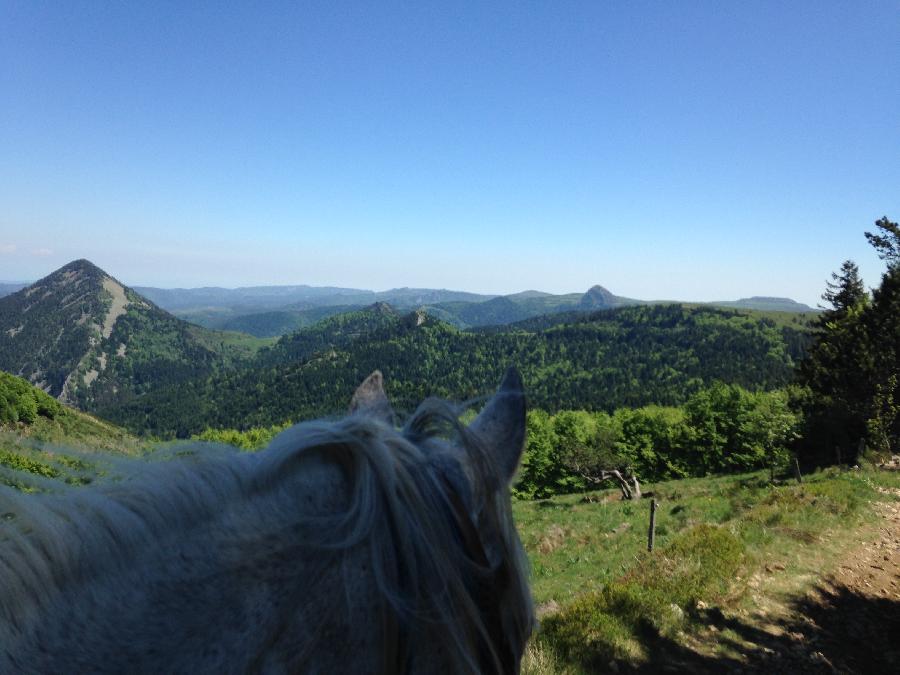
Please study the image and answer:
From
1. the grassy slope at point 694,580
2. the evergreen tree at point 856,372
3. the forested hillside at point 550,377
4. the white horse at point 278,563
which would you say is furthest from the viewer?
the forested hillside at point 550,377

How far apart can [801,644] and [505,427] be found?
884 centimetres

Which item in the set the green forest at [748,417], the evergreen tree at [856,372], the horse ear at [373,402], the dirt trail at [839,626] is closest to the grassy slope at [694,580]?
the dirt trail at [839,626]

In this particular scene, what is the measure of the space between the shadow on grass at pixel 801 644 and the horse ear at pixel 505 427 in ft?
22.6

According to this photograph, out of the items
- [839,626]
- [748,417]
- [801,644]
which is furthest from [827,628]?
[748,417]

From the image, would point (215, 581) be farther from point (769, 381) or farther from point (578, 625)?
point (769, 381)

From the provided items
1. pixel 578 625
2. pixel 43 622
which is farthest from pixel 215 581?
pixel 578 625

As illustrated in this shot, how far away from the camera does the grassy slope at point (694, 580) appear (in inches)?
271

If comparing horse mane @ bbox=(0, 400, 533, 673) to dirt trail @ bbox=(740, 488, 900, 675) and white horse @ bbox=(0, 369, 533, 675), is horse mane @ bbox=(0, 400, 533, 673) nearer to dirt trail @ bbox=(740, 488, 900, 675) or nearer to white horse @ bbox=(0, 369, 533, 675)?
white horse @ bbox=(0, 369, 533, 675)

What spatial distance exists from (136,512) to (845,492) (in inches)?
730

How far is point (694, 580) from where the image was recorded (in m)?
8.82

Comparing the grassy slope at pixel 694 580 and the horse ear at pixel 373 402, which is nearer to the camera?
the horse ear at pixel 373 402

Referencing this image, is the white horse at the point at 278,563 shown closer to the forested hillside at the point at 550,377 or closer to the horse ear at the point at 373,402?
the horse ear at the point at 373,402

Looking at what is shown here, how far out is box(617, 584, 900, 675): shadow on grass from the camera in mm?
6656

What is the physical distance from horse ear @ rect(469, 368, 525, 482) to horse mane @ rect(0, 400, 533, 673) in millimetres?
139
